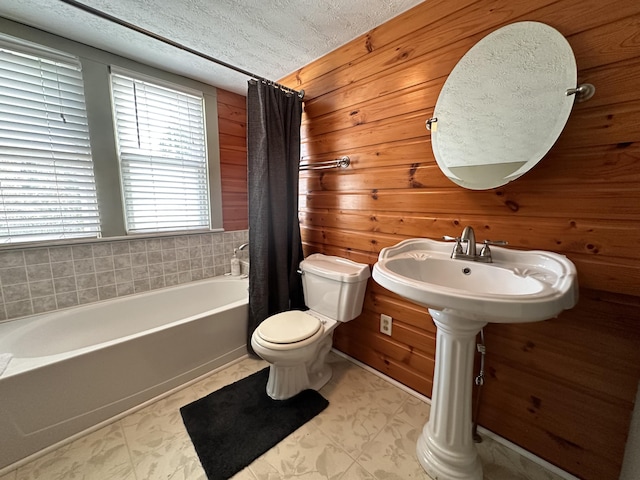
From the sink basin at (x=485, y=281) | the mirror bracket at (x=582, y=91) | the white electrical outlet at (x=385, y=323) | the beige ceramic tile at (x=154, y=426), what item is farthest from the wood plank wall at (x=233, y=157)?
the mirror bracket at (x=582, y=91)

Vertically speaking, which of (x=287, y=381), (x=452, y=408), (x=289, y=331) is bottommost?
(x=287, y=381)

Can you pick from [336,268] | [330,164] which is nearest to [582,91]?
[330,164]

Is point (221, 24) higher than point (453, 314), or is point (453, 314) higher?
point (221, 24)

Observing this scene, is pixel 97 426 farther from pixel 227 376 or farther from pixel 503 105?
pixel 503 105

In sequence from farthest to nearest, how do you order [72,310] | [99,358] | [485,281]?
[72,310], [99,358], [485,281]

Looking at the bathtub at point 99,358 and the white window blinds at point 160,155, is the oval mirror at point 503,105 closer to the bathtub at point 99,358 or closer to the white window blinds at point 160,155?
the bathtub at point 99,358

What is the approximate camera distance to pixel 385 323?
1.59m

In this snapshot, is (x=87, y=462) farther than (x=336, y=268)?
No

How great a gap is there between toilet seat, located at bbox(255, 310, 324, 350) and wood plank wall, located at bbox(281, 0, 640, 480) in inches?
17.7

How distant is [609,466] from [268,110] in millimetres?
2353

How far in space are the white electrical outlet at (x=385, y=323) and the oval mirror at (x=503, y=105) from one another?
89cm

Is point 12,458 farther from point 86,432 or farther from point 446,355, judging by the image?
point 446,355

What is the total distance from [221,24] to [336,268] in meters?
1.56

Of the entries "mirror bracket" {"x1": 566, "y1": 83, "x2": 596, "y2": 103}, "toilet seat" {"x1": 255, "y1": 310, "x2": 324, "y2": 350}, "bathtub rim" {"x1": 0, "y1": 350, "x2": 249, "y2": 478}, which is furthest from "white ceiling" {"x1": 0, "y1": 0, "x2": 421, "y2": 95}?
"bathtub rim" {"x1": 0, "y1": 350, "x2": 249, "y2": 478}
